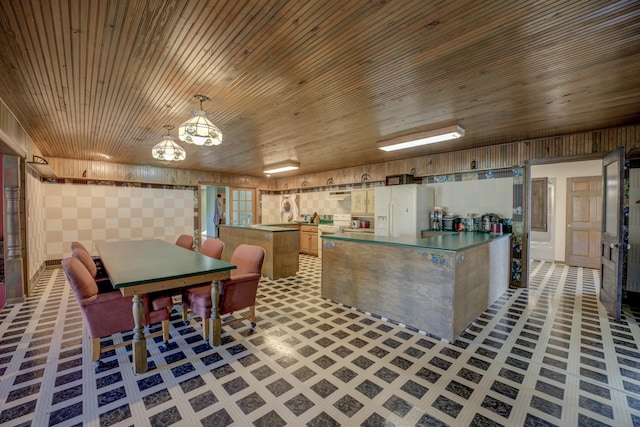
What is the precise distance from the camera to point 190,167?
7.25m

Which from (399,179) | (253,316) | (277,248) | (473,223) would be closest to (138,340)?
(253,316)

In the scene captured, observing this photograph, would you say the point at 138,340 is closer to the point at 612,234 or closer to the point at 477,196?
the point at 612,234

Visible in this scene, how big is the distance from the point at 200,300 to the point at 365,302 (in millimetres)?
1951

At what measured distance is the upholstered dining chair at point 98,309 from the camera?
2172mm

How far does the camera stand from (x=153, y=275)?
7.40ft

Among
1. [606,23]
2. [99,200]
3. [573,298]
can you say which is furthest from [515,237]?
[99,200]

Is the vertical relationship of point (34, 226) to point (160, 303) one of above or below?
above

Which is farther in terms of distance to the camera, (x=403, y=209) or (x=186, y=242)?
(x=403, y=209)

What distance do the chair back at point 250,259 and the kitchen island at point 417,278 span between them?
119 centimetres

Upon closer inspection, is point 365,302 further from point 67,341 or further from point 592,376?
point 67,341

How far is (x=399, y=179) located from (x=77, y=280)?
5.21 metres

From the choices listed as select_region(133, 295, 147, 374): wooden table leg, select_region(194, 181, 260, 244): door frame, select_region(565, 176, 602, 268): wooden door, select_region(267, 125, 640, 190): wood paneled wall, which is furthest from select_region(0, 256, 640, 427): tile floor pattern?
select_region(194, 181, 260, 244): door frame

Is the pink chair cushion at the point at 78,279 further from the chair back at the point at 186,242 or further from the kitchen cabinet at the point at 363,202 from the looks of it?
the kitchen cabinet at the point at 363,202

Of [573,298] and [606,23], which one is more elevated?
[606,23]
